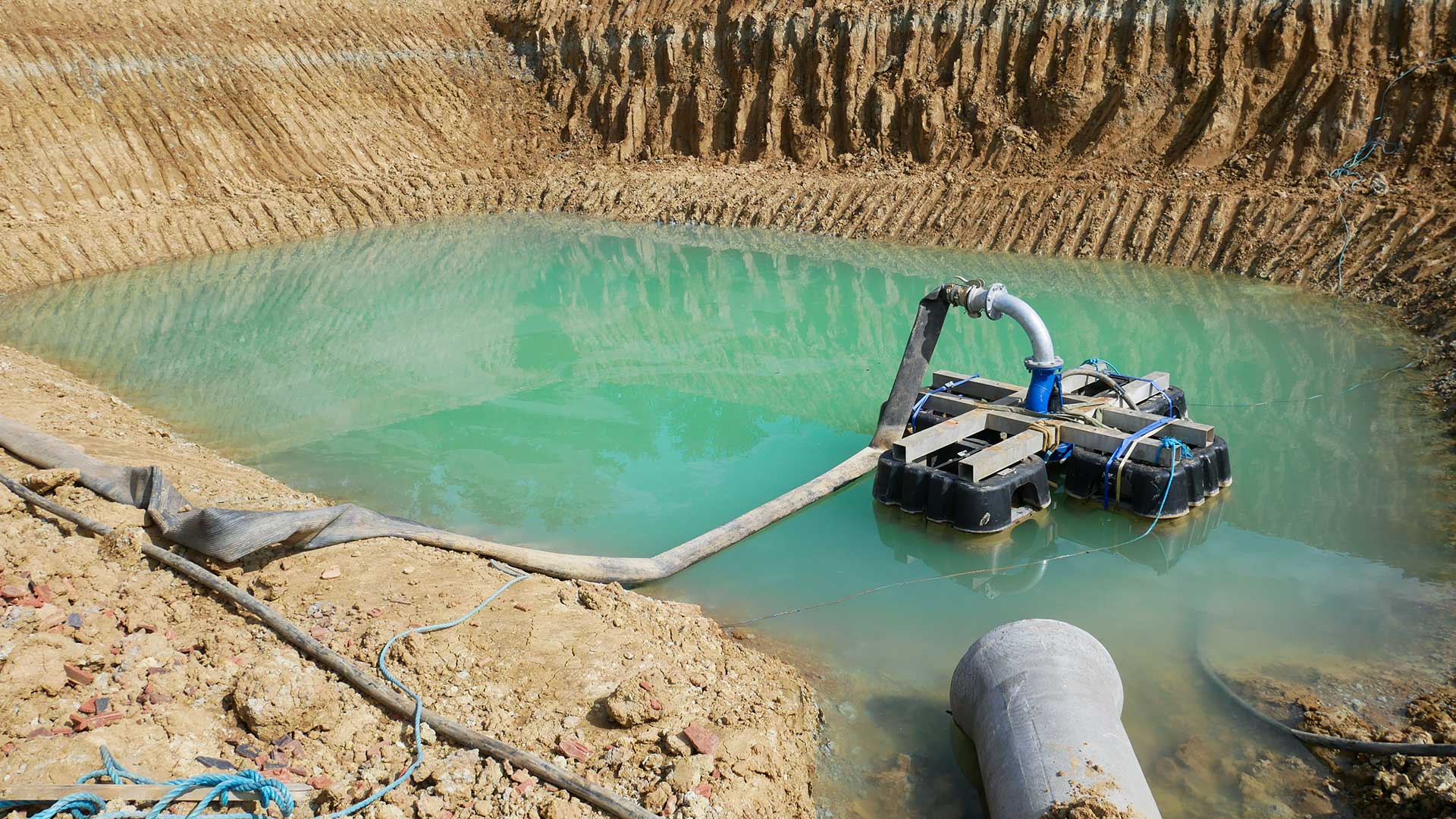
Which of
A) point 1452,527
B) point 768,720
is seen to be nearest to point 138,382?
point 768,720

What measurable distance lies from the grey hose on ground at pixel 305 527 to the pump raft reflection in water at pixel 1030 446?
3.69 feet

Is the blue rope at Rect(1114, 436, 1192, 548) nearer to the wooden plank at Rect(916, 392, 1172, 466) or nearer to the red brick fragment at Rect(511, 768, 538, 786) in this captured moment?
the wooden plank at Rect(916, 392, 1172, 466)

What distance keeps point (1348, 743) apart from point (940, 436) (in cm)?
385

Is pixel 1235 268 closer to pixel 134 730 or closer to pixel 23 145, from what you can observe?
pixel 134 730

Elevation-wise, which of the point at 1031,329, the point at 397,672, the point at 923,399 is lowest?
the point at 397,672

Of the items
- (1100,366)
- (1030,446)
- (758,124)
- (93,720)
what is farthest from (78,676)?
(758,124)

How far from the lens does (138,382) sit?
41.4 ft

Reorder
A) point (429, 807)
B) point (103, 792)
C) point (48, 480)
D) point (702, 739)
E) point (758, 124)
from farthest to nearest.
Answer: point (758, 124) < point (48, 480) < point (702, 739) < point (429, 807) < point (103, 792)

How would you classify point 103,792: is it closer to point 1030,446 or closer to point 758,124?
point 1030,446

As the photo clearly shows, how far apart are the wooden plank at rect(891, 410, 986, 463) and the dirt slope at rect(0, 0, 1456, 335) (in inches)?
276

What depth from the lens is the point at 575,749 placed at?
15.4 feet

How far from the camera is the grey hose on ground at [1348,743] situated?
484 centimetres

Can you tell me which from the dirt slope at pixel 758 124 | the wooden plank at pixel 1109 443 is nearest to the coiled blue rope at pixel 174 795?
the wooden plank at pixel 1109 443

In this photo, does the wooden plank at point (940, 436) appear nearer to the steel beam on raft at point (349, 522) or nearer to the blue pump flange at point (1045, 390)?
the steel beam on raft at point (349, 522)
